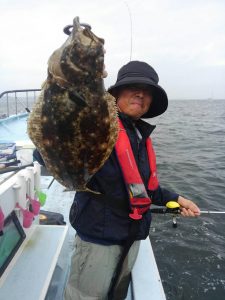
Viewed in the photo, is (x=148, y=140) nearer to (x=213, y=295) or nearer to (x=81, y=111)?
(x=81, y=111)

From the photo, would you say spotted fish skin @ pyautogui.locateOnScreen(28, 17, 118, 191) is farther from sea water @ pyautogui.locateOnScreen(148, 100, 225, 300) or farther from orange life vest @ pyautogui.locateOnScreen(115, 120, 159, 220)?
sea water @ pyautogui.locateOnScreen(148, 100, 225, 300)

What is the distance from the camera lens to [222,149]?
17.1 meters

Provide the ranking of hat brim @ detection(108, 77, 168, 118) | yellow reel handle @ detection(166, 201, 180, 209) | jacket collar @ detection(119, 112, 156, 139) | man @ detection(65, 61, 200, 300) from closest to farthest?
hat brim @ detection(108, 77, 168, 118) → man @ detection(65, 61, 200, 300) → jacket collar @ detection(119, 112, 156, 139) → yellow reel handle @ detection(166, 201, 180, 209)

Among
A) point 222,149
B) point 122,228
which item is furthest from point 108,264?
point 222,149

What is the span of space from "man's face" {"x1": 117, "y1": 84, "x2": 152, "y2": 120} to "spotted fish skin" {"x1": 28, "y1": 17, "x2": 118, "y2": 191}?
862 millimetres

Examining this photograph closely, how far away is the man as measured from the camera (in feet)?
8.29

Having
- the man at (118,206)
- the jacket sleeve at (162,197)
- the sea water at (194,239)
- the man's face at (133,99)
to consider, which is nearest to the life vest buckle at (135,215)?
the man at (118,206)

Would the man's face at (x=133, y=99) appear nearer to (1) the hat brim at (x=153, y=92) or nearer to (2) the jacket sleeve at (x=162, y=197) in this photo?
(1) the hat brim at (x=153, y=92)

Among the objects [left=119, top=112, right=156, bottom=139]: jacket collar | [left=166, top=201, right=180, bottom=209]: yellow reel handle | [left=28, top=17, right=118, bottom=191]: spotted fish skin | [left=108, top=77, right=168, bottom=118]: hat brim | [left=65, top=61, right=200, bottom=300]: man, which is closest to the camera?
[left=28, top=17, right=118, bottom=191]: spotted fish skin

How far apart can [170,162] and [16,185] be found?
11751 mm

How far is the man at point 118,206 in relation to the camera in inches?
99.5

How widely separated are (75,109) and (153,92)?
129 centimetres

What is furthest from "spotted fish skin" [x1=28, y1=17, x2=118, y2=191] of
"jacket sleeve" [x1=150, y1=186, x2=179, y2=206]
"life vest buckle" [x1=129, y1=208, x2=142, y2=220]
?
"jacket sleeve" [x1=150, y1=186, x2=179, y2=206]

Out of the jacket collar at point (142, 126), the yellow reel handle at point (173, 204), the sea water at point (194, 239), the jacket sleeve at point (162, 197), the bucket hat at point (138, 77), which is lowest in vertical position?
the sea water at point (194, 239)
